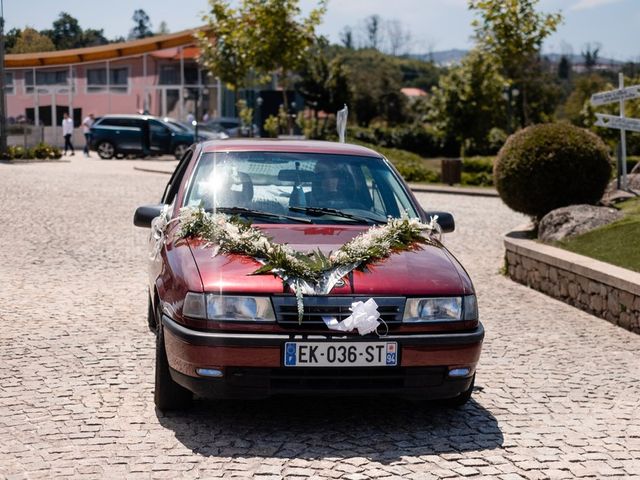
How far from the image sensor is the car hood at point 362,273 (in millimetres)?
5648

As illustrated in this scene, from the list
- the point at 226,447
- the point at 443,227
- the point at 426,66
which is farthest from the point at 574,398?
the point at 426,66

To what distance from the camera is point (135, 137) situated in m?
42.5

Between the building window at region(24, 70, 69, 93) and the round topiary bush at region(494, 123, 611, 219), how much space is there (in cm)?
5205

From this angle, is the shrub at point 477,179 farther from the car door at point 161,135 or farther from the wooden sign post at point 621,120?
the car door at point 161,135

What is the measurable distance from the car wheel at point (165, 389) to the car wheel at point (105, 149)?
37483 millimetres

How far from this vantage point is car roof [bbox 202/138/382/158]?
7461 mm

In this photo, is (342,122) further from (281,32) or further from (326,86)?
(326,86)

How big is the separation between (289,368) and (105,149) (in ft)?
126

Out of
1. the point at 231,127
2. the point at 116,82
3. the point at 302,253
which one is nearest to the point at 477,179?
the point at 231,127

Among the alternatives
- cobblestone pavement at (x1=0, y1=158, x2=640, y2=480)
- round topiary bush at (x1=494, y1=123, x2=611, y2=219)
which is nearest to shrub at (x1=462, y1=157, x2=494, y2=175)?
round topiary bush at (x1=494, y1=123, x2=611, y2=219)

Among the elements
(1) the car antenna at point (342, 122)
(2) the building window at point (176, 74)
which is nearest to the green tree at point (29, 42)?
(2) the building window at point (176, 74)

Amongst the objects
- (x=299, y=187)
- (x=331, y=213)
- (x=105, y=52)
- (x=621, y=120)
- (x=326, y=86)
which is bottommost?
(x=331, y=213)

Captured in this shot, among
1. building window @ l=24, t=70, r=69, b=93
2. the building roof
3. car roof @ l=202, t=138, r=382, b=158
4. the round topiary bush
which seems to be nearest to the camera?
car roof @ l=202, t=138, r=382, b=158

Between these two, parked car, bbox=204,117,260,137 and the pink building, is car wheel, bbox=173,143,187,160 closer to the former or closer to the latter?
parked car, bbox=204,117,260,137
